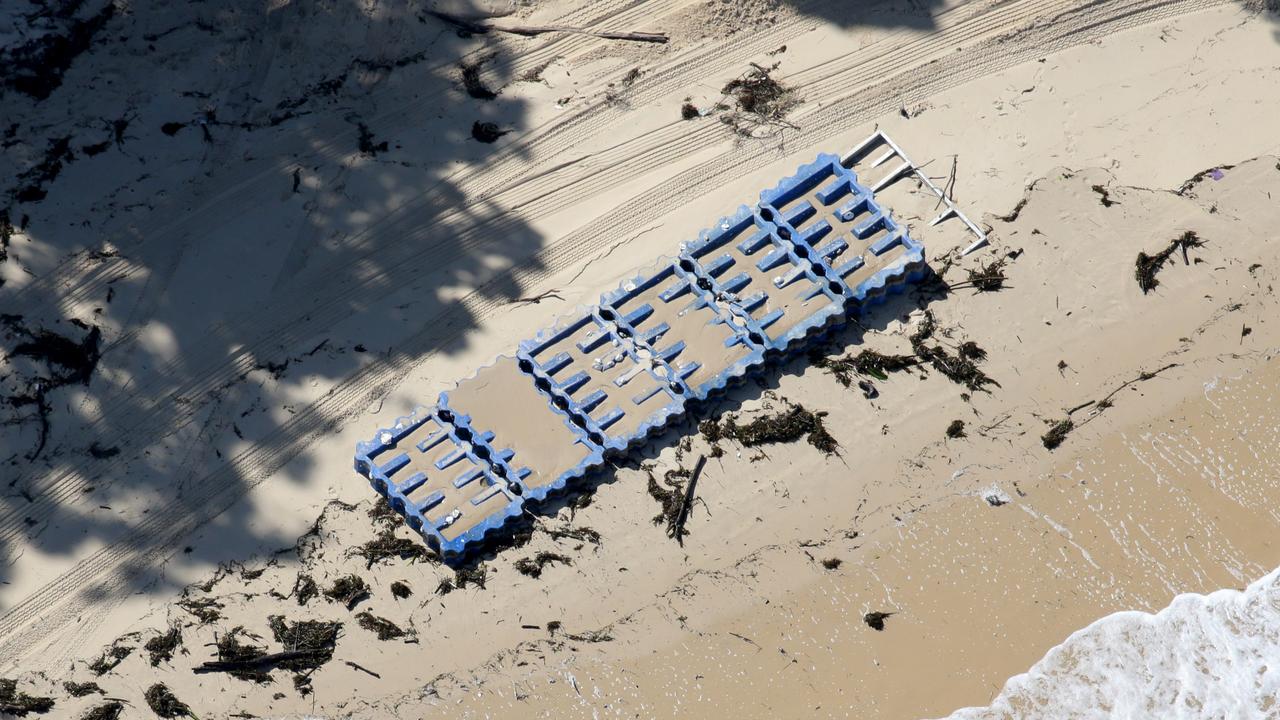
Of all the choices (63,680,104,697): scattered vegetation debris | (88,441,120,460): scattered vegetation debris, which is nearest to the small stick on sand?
(88,441,120,460): scattered vegetation debris

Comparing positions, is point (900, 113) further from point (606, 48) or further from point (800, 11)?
point (606, 48)

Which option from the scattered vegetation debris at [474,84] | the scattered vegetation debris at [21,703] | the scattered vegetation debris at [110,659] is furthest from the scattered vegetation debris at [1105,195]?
the scattered vegetation debris at [21,703]

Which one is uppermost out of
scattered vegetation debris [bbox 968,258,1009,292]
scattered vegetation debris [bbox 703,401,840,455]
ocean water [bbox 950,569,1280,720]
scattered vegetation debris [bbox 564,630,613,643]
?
scattered vegetation debris [bbox 968,258,1009,292]

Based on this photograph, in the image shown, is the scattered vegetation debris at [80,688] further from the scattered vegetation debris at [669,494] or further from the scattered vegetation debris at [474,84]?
the scattered vegetation debris at [474,84]

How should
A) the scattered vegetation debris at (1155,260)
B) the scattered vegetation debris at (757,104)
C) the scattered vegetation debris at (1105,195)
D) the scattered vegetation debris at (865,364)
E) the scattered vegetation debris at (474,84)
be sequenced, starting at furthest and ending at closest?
the scattered vegetation debris at (474,84)
the scattered vegetation debris at (757,104)
the scattered vegetation debris at (1105,195)
the scattered vegetation debris at (1155,260)
the scattered vegetation debris at (865,364)

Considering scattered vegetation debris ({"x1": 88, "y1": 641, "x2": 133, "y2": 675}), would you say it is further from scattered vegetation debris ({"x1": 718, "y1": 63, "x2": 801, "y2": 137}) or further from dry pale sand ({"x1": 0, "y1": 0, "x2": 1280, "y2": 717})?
scattered vegetation debris ({"x1": 718, "y1": 63, "x2": 801, "y2": 137})

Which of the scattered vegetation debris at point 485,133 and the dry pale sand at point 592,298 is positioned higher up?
the scattered vegetation debris at point 485,133

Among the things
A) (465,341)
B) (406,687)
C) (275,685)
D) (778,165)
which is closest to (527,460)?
(465,341)
